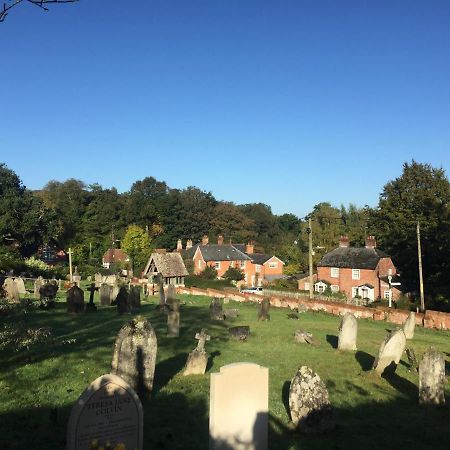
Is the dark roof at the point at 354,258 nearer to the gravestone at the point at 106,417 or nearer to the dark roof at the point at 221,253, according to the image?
the dark roof at the point at 221,253

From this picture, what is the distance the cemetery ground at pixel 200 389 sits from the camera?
909 centimetres

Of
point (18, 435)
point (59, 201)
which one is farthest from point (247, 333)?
point (59, 201)

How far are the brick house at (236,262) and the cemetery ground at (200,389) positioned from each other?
47.6 m

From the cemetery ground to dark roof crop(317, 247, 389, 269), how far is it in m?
28.0

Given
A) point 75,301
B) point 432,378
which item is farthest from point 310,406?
point 75,301

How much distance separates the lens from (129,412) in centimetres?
731

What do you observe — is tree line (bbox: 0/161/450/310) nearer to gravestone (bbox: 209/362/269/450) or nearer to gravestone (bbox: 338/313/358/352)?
gravestone (bbox: 338/313/358/352)

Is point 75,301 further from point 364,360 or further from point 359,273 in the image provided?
point 359,273

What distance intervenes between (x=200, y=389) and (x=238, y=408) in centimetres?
389

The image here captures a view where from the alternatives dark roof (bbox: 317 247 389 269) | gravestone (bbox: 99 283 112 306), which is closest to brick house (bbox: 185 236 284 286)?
dark roof (bbox: 317 247 389 269)

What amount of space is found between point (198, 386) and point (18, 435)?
470 cm

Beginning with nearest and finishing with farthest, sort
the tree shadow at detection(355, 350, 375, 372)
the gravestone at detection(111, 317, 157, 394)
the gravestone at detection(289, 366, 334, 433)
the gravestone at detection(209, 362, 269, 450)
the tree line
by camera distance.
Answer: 1. the gravestone at detection(209, 362, 269, 450)
2. the gravestone at detection(289, 366, 334, 433)
3. the gravestone at detection(111, 317, 157, 394)
4. the tree shadow at detection(355, 350, 375, 372)
5. the tree line

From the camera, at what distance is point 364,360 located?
54.0ft

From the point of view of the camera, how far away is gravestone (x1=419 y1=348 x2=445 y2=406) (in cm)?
1127
